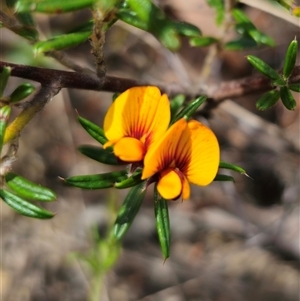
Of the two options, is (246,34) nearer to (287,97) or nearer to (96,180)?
(287,97)

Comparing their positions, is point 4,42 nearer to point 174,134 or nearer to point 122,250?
point 122,250

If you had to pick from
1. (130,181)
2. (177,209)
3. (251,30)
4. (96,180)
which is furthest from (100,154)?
(177,209)

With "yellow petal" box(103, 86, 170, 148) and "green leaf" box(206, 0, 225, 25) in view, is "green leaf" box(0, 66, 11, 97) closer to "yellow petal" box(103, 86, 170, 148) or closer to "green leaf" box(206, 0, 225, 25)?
"yellow petal" box(103, 86, 170, 148)

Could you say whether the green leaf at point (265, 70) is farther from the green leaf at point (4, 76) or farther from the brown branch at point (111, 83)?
the green leaf at point (4, 76)

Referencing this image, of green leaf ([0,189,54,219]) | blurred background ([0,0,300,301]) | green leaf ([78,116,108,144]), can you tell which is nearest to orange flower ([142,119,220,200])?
green leaf ([78,116,108,144])

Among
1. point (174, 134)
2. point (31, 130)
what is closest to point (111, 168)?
point (31, 130)

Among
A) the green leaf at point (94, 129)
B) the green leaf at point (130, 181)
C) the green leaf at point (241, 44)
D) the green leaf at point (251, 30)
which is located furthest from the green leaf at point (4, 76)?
the green leaf at point (241, 44)
